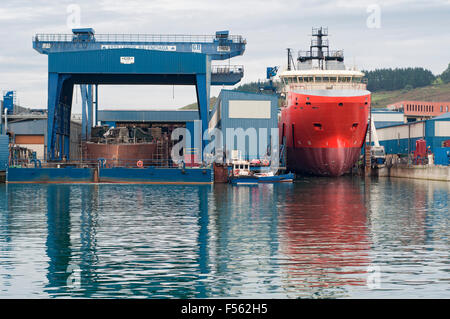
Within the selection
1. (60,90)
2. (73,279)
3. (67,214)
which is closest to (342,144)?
(60,90)

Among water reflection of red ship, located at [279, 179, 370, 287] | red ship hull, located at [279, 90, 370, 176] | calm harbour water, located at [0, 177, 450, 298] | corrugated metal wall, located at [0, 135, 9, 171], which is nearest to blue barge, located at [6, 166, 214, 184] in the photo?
corrugated metal wall, located at [0, 135, 9, 171]

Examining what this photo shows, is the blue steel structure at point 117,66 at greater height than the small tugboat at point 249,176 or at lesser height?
greater

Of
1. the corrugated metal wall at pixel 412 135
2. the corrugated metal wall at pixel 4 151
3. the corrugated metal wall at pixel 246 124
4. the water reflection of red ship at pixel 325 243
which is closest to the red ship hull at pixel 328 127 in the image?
the corrugated metal wall at pixel 246 124

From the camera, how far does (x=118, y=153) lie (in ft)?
220

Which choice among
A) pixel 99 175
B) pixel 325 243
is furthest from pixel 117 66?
pixel 325 243

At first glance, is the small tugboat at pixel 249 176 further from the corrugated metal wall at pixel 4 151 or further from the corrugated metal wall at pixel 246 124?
the corrugated metal wall at pixel 4 151

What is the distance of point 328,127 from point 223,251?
164 ft

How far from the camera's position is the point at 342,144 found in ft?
224

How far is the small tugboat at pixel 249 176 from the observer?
60.1 metres

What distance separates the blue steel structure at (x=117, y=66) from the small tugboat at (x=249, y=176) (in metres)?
5.30

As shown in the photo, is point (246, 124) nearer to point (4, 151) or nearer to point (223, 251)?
point (4, 151)

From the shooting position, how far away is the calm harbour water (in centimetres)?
1420
